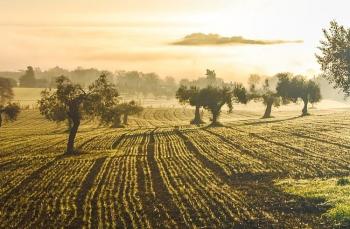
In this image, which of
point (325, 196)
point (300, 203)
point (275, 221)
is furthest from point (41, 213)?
point (325, 196)

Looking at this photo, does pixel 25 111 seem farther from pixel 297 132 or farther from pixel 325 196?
pixel 325 196

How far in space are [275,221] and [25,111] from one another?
14496 centimetres

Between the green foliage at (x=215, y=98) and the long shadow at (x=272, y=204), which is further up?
the green foliage at (x=215, y=98)

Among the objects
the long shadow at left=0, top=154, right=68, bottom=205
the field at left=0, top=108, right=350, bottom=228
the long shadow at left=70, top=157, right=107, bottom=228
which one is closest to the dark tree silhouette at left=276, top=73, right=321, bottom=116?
the field at left=0, top=108, right=350, bottom=228

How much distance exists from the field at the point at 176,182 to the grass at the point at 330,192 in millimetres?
203

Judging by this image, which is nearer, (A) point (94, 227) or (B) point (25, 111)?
(A) point (94, 227)

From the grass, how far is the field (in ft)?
0.67

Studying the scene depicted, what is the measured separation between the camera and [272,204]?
105ft

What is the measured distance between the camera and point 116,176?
43500 mm

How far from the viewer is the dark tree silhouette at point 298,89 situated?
127938 mm

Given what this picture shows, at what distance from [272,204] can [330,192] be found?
483 centimetres

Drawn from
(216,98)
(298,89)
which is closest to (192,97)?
(216,98)

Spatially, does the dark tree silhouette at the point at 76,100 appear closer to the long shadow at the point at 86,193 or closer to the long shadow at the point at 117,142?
the long shadow at the point at 117,142

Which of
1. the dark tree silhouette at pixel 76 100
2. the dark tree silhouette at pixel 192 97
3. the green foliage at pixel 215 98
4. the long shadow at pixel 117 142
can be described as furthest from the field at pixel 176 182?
the dark tree silhouette at pixel 192 97
